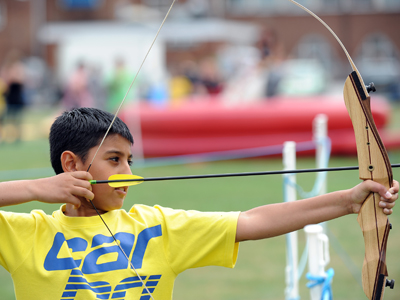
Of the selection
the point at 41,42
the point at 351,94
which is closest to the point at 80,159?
the point at 351,94

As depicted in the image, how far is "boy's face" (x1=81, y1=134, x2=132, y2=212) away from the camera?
161cm

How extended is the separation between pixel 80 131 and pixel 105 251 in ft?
1.25

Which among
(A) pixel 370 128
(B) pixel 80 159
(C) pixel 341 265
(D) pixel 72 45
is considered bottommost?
(C) pixel 341 265

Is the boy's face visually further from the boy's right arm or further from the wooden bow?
the wooden bow

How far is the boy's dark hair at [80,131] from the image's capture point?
65.0 inches

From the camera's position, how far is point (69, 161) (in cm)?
167

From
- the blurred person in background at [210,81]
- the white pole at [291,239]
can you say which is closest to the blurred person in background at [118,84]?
the blurred person in background at [210,81]

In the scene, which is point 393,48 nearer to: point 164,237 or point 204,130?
point 204,130

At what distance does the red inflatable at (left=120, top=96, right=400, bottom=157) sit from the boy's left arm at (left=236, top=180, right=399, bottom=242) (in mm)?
6162

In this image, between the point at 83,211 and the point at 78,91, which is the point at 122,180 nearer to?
the point at 83,211

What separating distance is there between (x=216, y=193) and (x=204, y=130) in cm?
228

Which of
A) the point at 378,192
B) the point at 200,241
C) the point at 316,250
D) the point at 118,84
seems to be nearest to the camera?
the point at 378,192

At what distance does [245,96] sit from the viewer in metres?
8.61

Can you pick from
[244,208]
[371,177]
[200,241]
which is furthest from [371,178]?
[244,208]
